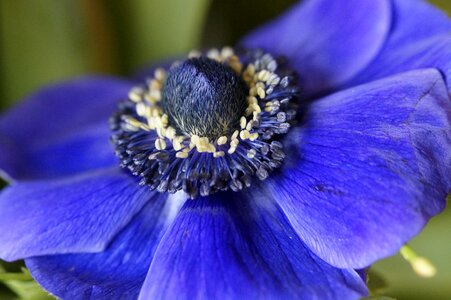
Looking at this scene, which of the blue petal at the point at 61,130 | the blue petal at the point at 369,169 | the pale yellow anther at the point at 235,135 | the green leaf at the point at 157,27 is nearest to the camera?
the blue petal at the point at 369,169

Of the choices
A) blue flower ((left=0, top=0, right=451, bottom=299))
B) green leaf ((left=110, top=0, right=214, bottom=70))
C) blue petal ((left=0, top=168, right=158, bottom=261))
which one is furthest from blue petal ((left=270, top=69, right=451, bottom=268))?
green leaf ((left=110, top=0, right=214, bottom=70))

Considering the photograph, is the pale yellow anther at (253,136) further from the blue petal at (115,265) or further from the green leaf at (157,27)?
the green leaf at (157,27)

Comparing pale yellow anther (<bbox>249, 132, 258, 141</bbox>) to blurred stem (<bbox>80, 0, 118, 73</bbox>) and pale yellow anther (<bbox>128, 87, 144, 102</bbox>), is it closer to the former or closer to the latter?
pale yellow anther (<bbox>128, 87, 144, 102</bbox>)

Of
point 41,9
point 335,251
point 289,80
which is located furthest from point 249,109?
point 41,9

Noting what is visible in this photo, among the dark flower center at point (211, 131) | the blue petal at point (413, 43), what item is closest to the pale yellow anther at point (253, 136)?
the dark flower center at point (211, 131)

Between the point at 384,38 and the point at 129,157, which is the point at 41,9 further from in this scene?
the point at 384,38

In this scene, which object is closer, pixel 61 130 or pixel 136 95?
pixel 136 95

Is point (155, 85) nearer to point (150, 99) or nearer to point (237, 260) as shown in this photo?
point (150, 99)

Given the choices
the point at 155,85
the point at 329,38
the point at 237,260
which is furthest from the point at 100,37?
the point at 237,260
